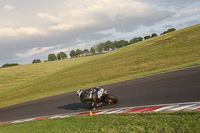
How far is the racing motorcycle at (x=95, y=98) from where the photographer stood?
10.1m

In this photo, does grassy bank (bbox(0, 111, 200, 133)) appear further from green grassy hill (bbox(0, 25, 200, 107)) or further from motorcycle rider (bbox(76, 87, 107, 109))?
green grassy hill (bbox(0, 25, 200, 107))

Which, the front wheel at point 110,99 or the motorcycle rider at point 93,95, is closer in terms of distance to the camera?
the motorcycle rider at point 93,95

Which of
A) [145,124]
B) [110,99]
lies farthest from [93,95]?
[145,124]

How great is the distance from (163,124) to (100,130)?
2.06 meters

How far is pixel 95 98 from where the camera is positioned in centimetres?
1009

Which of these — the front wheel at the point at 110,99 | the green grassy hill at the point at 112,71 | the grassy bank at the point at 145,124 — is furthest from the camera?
the green grassy hill at the point at 112,71

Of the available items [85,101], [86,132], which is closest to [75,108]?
[85,101]

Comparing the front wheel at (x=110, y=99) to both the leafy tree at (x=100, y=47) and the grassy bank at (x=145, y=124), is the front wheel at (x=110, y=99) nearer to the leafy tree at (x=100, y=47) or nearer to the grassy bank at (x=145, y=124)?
the grassy bank at (x=145, y=124)

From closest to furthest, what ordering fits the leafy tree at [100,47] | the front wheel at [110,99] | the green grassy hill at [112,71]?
the front wheel at [110,99], the green grassy hill at [112,71], the leafy tree at [100,47]

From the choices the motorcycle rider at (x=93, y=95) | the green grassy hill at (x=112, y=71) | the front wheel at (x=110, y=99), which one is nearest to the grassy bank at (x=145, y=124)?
the motorcycle rider at (x=93, y=95)

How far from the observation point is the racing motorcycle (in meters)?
10.1

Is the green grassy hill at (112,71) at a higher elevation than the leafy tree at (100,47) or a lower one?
lower

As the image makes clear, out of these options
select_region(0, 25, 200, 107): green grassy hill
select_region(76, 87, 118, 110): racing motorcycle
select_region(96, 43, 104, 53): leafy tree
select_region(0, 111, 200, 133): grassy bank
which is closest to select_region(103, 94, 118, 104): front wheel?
select_region(76, 87, 118, 110): racing motorcycle

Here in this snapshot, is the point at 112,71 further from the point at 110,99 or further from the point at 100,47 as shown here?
the point at 100,47
